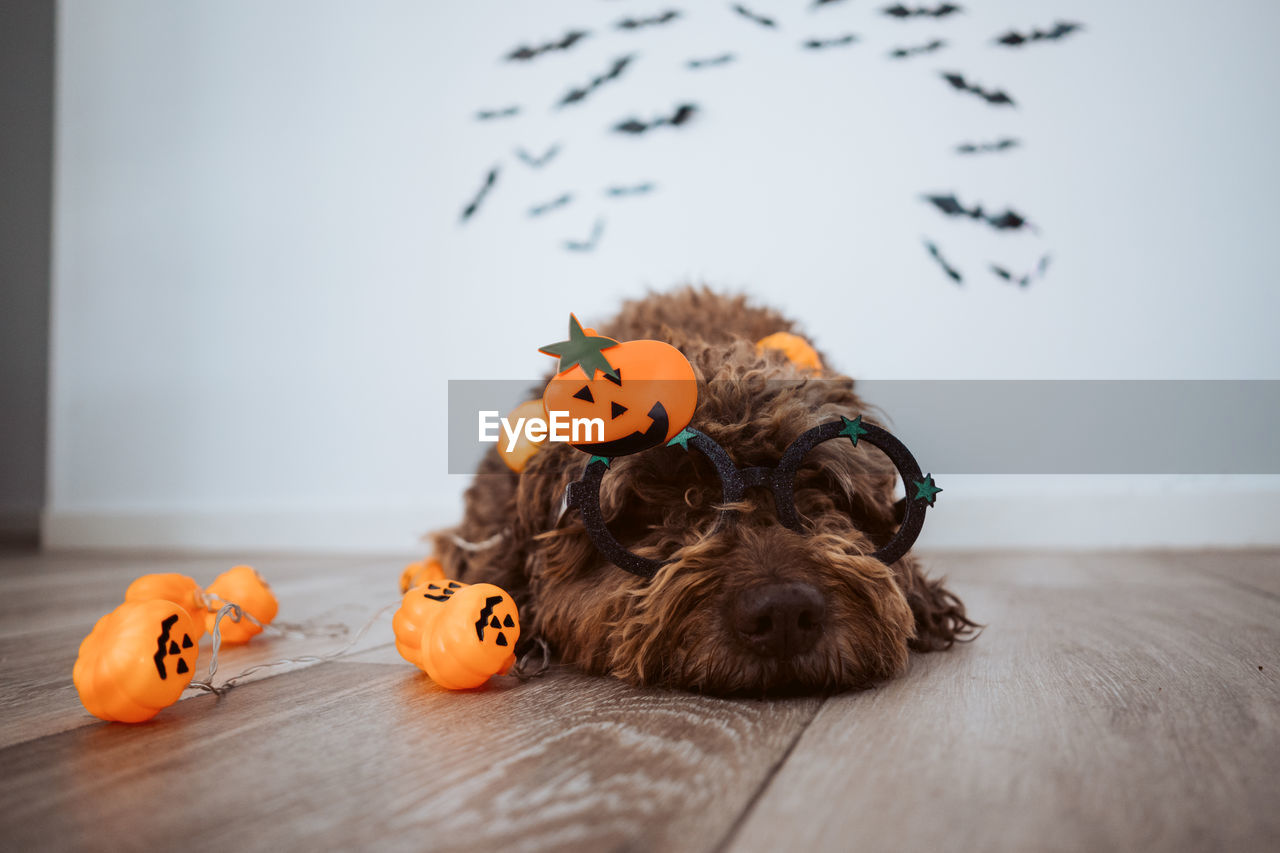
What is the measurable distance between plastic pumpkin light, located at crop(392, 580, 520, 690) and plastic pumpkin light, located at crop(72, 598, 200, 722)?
40 cm

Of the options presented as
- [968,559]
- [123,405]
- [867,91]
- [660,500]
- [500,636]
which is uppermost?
[867,91]

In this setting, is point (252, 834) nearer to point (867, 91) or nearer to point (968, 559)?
point (968, 559)

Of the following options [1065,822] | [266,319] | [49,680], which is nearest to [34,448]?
[266,319]

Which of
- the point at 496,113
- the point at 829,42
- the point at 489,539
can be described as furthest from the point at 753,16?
the point at 489,539

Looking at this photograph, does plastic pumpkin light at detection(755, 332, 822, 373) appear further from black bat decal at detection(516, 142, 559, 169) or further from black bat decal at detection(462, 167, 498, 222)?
black bat decal at detection(462, 167, 498, 222)

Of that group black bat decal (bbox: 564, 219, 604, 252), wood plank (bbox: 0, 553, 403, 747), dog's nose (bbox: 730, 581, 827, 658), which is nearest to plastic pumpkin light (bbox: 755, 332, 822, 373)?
dog's nose (bbox: 730, 581, 827, 658)

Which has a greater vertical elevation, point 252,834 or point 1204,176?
point 1204,176

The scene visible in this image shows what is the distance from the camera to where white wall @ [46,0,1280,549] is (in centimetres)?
428

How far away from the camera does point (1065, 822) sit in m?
0.82

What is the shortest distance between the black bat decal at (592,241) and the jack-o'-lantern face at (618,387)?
11.6 feet

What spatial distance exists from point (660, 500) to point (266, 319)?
434 centimetres

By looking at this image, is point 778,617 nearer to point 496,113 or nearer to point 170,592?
point 170,592

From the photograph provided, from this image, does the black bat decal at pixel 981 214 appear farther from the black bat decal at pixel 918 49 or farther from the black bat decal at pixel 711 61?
the black bat decal at pixel 711 61

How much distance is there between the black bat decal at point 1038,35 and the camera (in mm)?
4312
